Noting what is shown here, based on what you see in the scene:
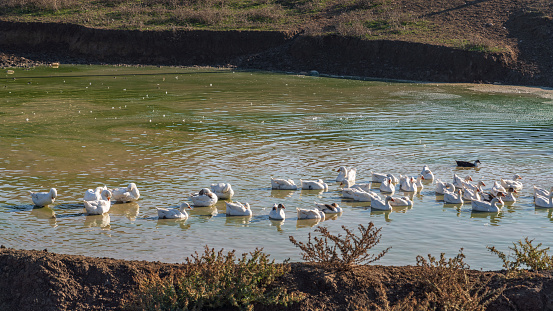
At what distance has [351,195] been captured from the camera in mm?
14844

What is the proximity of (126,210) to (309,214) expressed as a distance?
4048mm

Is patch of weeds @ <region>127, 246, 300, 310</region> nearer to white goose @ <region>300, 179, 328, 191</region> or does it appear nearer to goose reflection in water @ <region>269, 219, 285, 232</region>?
goose reflection in water @ <region>269, 219, 285, 232</region>

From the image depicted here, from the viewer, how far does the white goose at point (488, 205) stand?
553 inches

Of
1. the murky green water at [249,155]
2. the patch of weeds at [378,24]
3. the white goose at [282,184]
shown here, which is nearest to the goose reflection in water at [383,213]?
the murky green water at [249,155]

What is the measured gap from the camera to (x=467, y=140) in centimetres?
2262

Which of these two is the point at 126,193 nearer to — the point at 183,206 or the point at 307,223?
the point at 183,206

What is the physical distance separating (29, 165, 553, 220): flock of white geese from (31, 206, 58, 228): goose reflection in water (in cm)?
14

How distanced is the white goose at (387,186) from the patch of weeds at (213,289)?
7.07m

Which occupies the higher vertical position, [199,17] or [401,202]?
[199,17]

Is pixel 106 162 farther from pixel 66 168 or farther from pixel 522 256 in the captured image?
pixel 522 256

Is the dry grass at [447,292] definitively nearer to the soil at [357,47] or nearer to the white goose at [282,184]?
the white goose at [282,184]

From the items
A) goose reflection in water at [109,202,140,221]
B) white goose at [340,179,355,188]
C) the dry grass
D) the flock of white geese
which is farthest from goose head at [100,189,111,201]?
the dry grass

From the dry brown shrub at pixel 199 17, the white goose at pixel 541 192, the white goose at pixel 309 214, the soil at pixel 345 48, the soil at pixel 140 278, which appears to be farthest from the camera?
the dry brown shrub at pixel 199 17

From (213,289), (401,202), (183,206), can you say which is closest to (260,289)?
(213,289)
